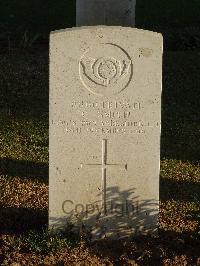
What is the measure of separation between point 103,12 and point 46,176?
7.52 ft

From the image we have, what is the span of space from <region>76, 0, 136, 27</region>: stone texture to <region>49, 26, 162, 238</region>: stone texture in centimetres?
310

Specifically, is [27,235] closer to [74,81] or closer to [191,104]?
[74,81]

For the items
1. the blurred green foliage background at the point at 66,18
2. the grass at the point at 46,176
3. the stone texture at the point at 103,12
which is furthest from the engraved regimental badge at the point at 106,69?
the blurred green foliage background at the point at 66,18

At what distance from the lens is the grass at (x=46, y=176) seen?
202 inches

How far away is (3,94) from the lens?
9789 mm

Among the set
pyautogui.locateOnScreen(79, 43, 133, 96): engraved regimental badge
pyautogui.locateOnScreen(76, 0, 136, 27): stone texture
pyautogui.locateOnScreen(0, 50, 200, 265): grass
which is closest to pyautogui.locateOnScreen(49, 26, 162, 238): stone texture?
pyautogui.locateOnScreen(79, 43, 133, 96): engraved regimental badge

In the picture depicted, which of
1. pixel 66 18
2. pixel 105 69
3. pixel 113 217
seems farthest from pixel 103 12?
pixel 66 18

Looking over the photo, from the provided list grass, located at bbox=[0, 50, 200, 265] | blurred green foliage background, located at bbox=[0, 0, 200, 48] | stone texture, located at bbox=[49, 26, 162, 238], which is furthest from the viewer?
blurred green foliage background, located at bbox=[0, 0, 200, 48]

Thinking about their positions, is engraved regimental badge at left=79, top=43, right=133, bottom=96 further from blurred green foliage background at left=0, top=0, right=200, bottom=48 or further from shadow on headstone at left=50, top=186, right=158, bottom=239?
blurred green foliage background at left=0, top=0, right=200, bottom=48

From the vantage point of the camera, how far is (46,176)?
7.04m

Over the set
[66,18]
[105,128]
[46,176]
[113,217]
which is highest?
[66,18]

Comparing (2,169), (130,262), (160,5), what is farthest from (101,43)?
(160,5)

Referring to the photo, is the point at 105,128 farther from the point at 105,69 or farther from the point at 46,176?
the point at 46,176

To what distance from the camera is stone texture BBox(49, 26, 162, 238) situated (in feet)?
16.4
